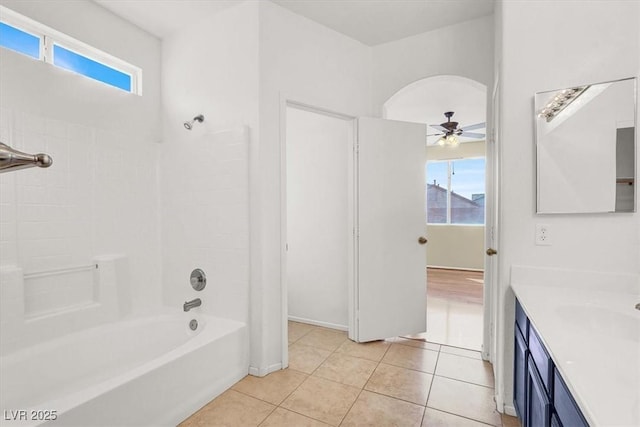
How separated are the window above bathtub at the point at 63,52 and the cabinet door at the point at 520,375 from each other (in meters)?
3.41

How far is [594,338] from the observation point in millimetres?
1106

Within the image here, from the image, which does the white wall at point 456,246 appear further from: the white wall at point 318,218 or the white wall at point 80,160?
the white wall at point 80,160

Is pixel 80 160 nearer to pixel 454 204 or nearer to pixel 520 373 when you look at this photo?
pixel 520 373

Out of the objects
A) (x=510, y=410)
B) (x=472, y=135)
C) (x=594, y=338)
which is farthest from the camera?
(x=472, y=135)

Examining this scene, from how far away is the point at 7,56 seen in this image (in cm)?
200

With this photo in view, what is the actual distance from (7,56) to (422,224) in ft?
11.1

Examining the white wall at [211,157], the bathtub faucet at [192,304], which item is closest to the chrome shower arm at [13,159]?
the white wall at [211,157]

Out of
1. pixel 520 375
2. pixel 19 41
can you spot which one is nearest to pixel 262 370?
pixel 520 375

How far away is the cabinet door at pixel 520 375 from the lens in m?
1.56

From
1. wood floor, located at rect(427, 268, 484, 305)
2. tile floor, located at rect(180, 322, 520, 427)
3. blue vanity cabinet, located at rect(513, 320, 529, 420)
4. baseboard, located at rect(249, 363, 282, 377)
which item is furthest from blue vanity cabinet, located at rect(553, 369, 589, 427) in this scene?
A: wood floor, located at rect(427, 268, 484, 305)

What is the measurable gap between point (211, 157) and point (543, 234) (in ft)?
7.80

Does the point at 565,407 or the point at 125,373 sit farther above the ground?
→ the point at 565,407

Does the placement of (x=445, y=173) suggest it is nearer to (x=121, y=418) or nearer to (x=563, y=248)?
(x=563, y=248)

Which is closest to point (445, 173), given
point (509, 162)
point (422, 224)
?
point (422, 224)
